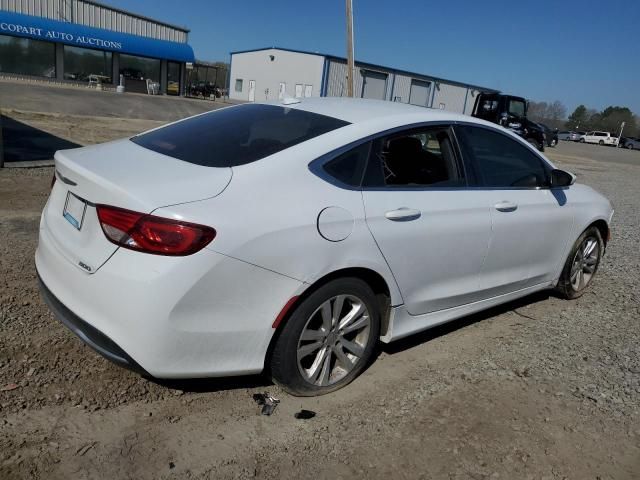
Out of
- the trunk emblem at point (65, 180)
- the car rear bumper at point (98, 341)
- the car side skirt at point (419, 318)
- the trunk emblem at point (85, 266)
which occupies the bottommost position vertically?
the car side skirt at point (419, 318)

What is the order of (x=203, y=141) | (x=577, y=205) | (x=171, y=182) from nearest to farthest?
(x=171, y=182)
(x=203, y=141)
(x=577, y=205)

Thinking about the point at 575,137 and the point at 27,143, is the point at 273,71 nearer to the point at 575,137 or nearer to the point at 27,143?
the point at 575,137

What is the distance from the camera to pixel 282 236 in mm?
2424

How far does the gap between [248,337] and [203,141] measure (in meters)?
1.20

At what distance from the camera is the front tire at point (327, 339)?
262 cm

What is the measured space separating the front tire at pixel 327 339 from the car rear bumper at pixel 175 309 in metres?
0.15

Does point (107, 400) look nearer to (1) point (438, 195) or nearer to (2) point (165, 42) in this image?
(1) point (438, 195)

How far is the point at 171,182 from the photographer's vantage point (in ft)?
7.80

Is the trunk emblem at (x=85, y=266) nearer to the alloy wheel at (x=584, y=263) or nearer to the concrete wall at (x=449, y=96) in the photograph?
the alloy wheel at (x=584, y=263)

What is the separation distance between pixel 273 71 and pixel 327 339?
51.2 metres

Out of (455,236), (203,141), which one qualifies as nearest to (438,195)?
(455,236)

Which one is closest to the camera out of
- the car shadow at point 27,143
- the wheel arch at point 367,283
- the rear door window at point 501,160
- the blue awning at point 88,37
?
the wheel arch at point 367,283


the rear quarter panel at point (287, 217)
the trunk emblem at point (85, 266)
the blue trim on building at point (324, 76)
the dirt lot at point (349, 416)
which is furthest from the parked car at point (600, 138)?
the trunk emblem at point (85, 266)

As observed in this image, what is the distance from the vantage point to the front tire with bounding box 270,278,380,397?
2623 millimetres
